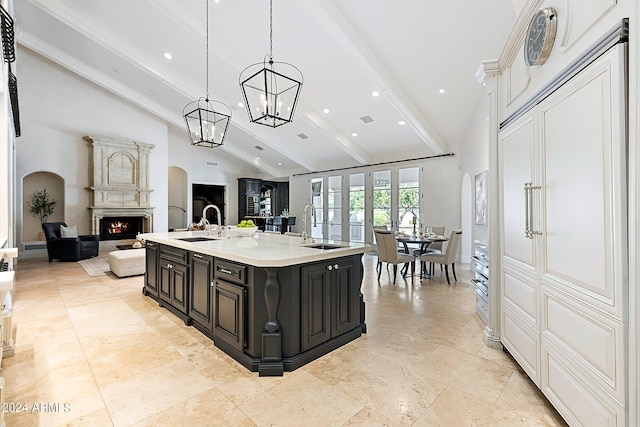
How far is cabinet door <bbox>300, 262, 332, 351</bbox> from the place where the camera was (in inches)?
97.3

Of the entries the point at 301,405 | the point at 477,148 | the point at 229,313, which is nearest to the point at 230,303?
the point at 229,313

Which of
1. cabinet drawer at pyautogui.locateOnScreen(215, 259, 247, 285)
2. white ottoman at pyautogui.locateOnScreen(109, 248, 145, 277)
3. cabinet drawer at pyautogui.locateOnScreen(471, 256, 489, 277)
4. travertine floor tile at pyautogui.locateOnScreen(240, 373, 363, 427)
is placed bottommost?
travertine floor tile at pyautogui.locateOnScreen(240, 373, 363, 427)

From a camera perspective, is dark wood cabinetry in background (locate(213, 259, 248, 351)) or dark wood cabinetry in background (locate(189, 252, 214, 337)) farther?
dark wood cabinetry in background (locate(189, 252, 214, 337))

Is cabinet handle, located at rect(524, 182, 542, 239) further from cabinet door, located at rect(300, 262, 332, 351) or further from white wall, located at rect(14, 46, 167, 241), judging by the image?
white wall, located at rect(14, 46, 167, 241)

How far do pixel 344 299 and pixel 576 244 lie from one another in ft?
5.89

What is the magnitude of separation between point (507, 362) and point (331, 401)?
158cm

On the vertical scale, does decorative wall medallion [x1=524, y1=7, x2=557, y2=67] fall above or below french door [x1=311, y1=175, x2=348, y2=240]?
above

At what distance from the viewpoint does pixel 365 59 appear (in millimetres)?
4793

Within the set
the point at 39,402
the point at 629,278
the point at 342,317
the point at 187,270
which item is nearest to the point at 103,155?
the point at 187,270

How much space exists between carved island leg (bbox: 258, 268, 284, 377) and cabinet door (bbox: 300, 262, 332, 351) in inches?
8.8

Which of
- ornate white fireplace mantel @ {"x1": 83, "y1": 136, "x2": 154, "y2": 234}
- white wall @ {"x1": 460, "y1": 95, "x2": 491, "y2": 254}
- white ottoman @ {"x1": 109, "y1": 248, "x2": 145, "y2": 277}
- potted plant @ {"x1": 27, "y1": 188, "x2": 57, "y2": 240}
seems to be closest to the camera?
white wall @ {"x1": 460, "y1": 95, "x2": 491, "y2": 254}

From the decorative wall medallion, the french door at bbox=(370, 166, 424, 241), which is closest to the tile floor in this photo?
the decorative wall medallion

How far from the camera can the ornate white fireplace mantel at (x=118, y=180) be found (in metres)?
8.66

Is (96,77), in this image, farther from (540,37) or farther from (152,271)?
(540,37)
